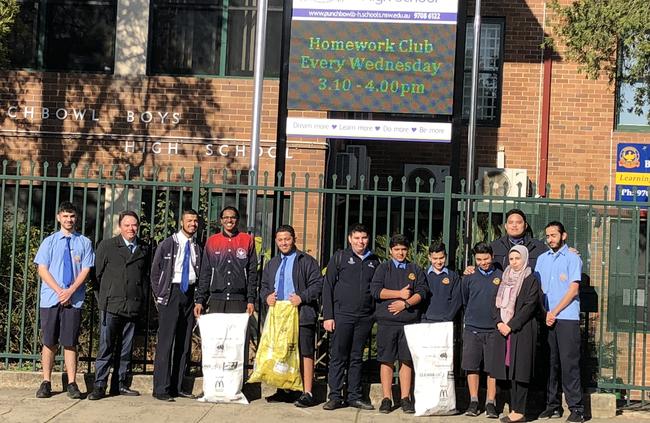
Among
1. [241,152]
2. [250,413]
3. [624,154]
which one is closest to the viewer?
[250,413]

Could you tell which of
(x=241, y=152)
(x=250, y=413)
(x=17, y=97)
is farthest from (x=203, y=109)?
(x=250, y=413)

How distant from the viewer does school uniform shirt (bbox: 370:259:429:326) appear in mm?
8758

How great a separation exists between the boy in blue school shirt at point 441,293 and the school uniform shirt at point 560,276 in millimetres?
772

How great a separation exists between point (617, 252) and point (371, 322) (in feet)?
8.05

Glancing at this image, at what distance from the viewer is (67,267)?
899cm

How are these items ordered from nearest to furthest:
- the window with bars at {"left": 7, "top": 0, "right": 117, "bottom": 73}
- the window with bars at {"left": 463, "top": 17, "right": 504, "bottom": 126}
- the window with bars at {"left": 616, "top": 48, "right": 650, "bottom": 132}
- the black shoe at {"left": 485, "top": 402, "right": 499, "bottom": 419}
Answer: the black shoe at {"left": 485, "top": 402, "right": 499, "bottom": 419} → the window with bars at {"left": 7, "top": 0, "right": 117, "bottom": 73} → the window with bars at {"left": 616, "top": 48, "right": 650, "bottom": 132} → the window with bars at {"left": 463, "top": 17, "right": 504, "bottom": 126}

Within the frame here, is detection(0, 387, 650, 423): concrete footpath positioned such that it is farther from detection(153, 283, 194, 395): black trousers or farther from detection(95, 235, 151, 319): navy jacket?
detection(95, 235, 151, 319): navy jacket

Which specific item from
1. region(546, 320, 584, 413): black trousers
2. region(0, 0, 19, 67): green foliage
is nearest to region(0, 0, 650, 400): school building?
region(0, 0, 19, 67): green foliage

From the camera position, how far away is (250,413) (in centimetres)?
876

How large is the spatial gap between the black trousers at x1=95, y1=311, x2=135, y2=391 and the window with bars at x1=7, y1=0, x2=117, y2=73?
6.21 meters

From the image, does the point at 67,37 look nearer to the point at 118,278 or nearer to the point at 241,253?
the point at 118,278

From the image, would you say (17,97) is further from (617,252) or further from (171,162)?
(617,252)

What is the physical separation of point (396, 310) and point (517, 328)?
108 centimetres

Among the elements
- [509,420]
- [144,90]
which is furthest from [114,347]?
[144,90]
